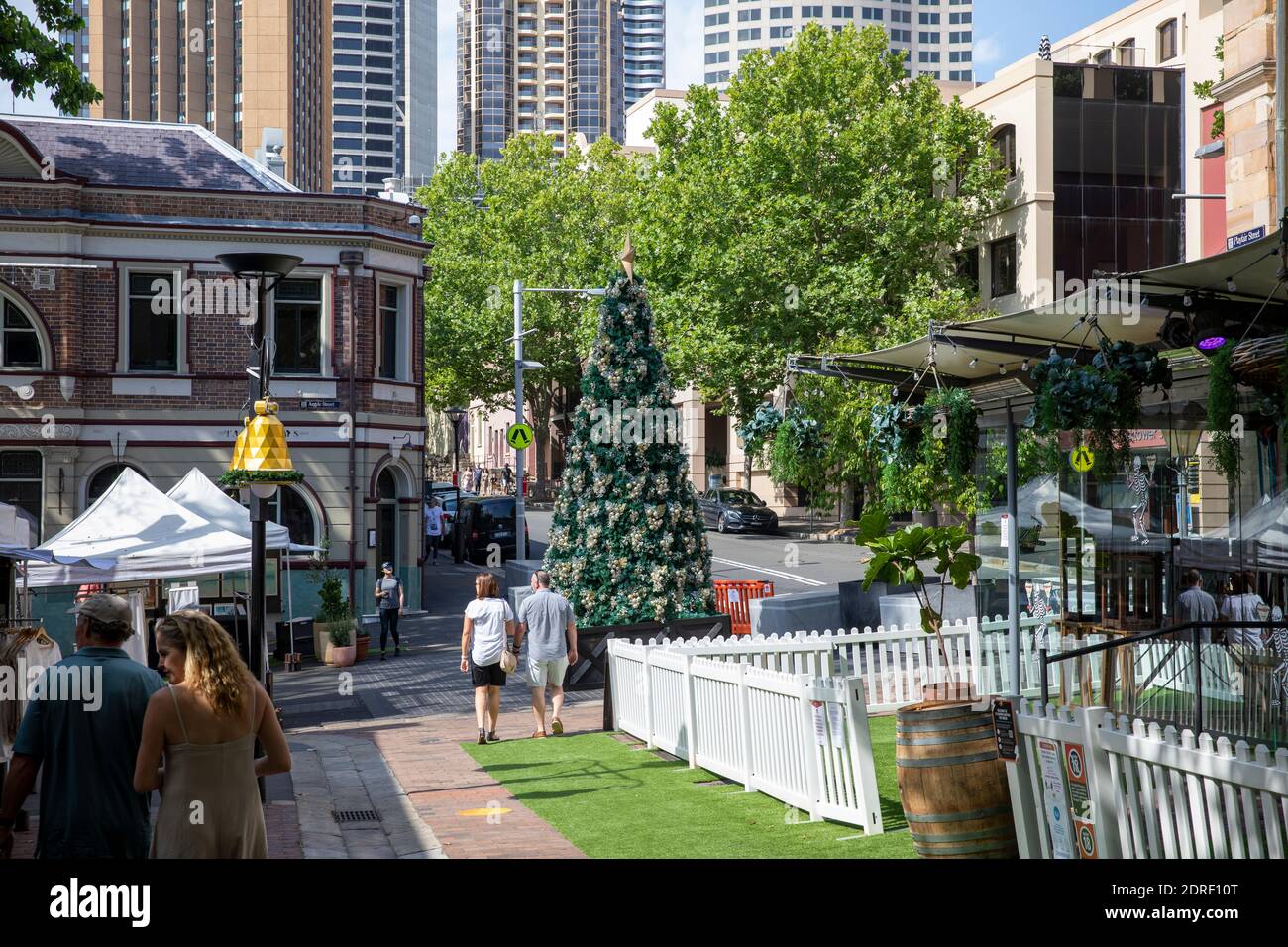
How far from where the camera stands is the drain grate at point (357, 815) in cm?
1102

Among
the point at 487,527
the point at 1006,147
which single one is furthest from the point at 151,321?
the point at 1006,147

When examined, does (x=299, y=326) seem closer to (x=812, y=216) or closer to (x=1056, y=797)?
(x=812, y=216)

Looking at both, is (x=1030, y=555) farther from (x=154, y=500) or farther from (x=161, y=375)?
(x=161, y=375)

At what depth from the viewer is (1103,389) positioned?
9.33 m

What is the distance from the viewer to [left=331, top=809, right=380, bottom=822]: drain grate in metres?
11.0

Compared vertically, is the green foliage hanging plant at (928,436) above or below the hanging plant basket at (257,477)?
above

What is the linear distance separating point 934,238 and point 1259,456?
31385 millimetres

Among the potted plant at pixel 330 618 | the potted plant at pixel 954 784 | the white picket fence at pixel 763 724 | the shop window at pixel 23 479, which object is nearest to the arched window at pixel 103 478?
the shop window at pixel 23 479

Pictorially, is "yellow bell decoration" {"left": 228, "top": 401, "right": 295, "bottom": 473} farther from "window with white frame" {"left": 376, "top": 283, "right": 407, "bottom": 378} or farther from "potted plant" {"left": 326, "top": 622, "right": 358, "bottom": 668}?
"window with white frame" {"left": 376, "top": 283, "right": 407, "bottom": 378}

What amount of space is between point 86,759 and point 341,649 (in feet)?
58.4

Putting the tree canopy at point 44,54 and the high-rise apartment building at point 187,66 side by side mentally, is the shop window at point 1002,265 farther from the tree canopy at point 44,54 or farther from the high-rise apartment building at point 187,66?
the high-rise apartment building at point 187,66

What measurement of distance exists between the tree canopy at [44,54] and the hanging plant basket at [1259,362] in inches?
469

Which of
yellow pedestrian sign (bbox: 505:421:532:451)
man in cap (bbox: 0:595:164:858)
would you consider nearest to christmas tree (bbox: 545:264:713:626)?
yellow pedestrian sign (bbox: 505:421:532:451)

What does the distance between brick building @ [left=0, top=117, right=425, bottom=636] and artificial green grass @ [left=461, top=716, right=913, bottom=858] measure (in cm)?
1518
